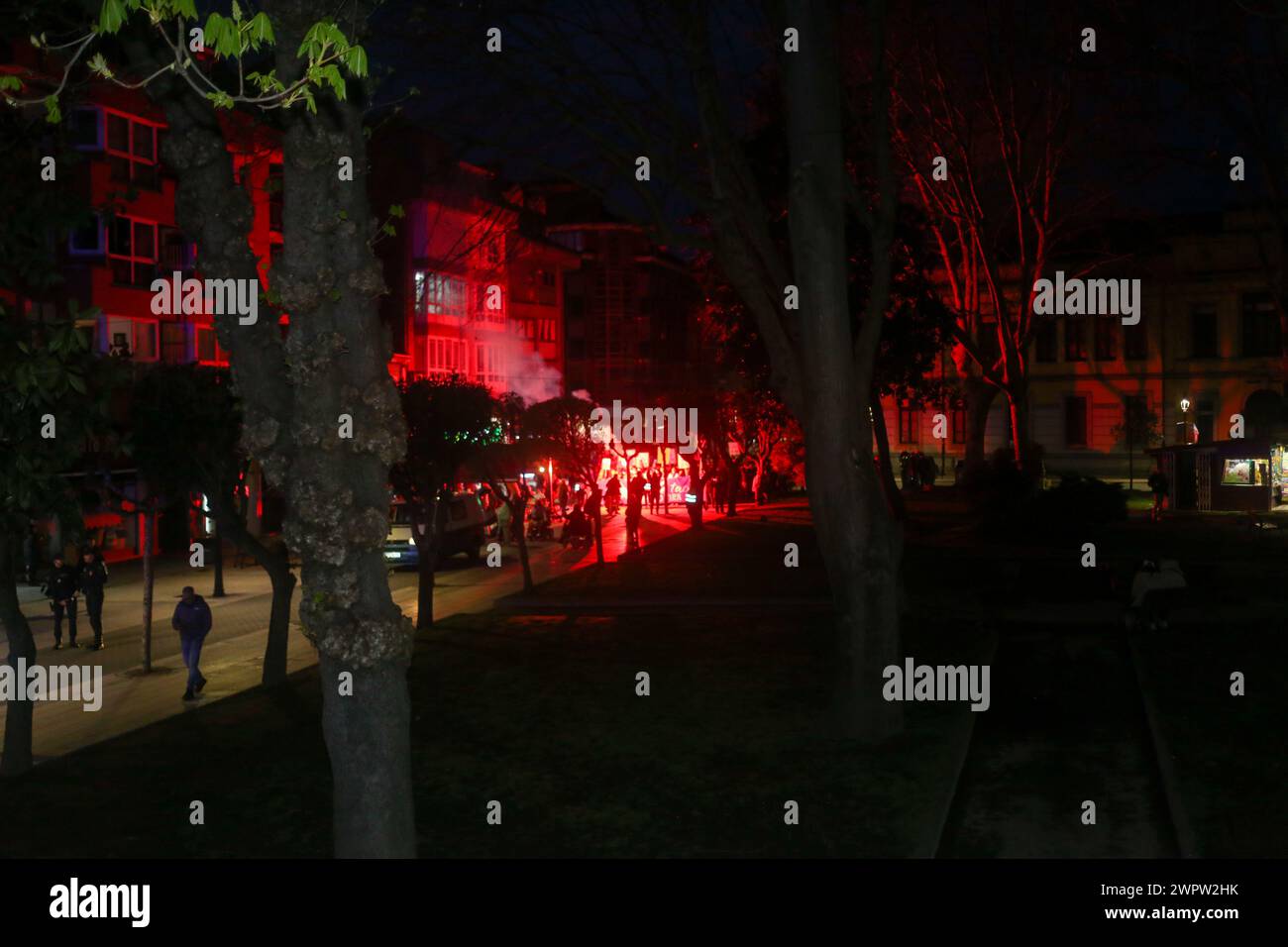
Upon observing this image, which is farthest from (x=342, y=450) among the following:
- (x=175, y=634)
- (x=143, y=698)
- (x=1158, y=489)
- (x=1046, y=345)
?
(x=1046, y=345)

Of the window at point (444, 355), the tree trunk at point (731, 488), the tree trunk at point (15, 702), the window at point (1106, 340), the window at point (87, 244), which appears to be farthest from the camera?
the window at point (1106, 340)

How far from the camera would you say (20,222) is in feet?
32.8

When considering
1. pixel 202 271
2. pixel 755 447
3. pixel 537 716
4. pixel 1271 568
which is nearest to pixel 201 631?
pixel 537 716

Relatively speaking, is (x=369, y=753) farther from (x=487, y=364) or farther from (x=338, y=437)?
(x=487, y=364)

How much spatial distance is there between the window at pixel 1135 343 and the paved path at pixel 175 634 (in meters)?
38.5

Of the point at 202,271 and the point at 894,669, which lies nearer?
the point at 202,271

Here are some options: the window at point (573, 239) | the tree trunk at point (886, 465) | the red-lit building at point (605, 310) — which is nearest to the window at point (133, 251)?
the tree trunk at point (886, 465)

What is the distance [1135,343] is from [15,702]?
64.8 m

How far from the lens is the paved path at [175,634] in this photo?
16031 mm

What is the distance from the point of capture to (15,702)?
12562 millimetres

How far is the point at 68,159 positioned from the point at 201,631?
25.1ft

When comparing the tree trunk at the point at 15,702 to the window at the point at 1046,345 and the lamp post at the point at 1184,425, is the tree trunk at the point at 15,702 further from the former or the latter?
the window at the point at 1046,345

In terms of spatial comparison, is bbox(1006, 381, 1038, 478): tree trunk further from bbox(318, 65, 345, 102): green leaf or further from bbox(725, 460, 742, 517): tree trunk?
bbox(318, 65, 345, 102): green leaf
